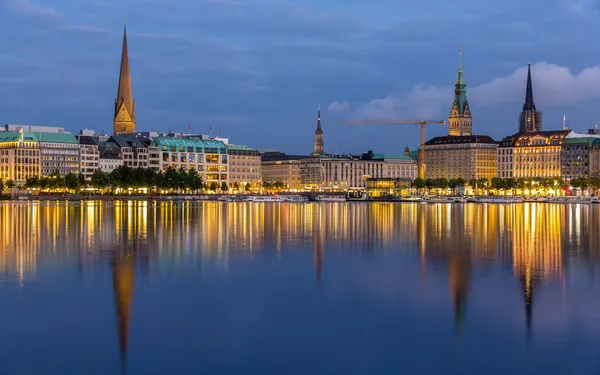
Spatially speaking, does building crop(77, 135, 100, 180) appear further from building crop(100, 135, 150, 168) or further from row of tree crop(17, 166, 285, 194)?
row of tree crop(17, 166, 285, 194)

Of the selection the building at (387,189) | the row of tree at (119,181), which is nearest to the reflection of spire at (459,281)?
the row of tree at (119,181)

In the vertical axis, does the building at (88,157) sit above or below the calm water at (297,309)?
above

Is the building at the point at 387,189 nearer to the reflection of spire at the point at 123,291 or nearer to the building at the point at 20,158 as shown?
the building at the point at 20,158

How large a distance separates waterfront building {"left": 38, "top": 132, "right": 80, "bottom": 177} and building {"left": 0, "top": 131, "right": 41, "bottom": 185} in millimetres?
1256

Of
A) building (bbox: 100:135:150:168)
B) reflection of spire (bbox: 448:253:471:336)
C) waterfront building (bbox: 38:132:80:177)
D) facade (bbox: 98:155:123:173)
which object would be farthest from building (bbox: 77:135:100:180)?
reflection of spire (bbox: 448:253:471:336)

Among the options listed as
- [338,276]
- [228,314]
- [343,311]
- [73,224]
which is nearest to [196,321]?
[228,314]

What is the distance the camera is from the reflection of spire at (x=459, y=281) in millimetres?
21641

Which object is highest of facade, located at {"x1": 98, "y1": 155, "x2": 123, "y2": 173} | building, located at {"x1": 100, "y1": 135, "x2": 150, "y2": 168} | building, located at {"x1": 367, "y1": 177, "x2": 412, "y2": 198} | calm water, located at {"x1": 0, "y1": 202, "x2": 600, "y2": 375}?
building, located at {"x1": 100, "y1": 135, "x2": 150, "y2": 168}

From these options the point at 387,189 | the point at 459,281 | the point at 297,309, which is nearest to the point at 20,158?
the point at 387,189

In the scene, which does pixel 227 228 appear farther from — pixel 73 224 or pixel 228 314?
pixel 228 314

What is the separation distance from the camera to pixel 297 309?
74.0 feet

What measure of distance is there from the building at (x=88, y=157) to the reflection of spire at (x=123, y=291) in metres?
144

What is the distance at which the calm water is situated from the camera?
56.6 feet

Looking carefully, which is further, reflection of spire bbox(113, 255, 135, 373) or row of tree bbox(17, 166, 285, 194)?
row of tree bbox(17, 166, 285, 194)
